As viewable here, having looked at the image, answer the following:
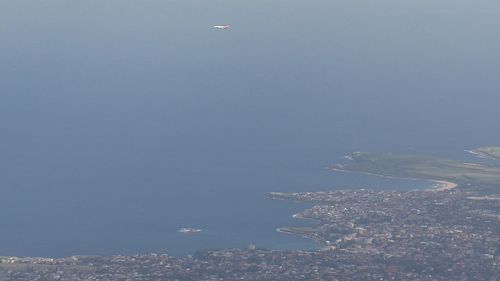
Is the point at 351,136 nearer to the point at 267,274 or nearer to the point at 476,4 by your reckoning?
the point at 267,274

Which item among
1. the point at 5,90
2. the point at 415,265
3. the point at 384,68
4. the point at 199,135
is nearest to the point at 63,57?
the point at 5,90

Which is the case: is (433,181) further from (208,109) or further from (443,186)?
(208,109)

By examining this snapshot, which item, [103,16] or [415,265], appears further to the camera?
[103,16]

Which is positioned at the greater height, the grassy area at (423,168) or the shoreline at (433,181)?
the grassy area at (423,168)

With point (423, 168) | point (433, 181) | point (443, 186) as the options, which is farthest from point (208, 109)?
point (443, 186)

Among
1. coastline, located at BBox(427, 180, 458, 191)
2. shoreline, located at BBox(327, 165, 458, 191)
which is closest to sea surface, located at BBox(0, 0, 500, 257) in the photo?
shoreline, located at BBox(327, 165, 458, 191)

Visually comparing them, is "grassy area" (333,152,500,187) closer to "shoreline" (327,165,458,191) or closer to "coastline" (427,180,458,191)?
"shoreline" (327,165,458,191)

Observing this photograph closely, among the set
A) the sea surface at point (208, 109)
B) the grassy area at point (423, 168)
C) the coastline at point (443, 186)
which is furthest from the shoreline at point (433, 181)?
the sea surface at point (208, 109)

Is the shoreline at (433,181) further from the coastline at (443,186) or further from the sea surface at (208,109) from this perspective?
the sea surface at (208,109)
